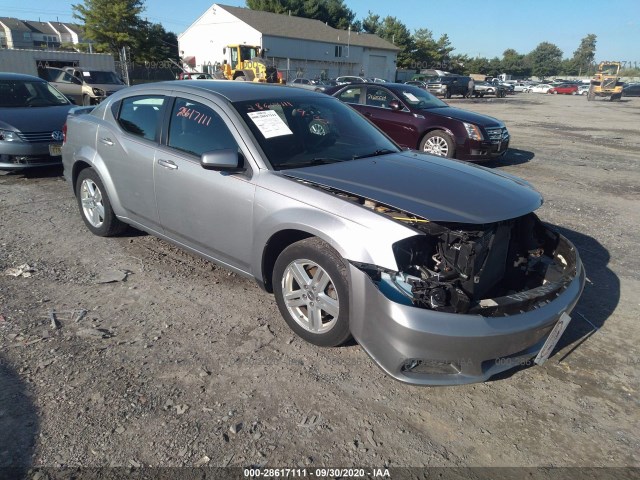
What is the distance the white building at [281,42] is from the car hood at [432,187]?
45471 mm

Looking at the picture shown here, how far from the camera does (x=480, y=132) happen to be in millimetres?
9258

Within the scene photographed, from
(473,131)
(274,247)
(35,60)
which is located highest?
(35,60)

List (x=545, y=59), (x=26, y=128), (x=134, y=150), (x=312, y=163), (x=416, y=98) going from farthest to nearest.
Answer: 1. (x=545, y=59)
2. (x=416, y=98)
3. (x=26, y=128)
4. (x=134, y=150)
5. (x=312, y=163)

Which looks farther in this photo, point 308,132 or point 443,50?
Answer: point 443,50

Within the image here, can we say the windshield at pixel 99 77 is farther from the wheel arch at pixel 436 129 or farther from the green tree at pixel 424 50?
the green tree at pixel 424 50

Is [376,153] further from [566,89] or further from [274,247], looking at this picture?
[566,89]

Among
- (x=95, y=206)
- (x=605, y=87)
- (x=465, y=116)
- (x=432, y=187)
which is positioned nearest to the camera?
(x=432, y=187)

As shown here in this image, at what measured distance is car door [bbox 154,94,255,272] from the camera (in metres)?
3.50

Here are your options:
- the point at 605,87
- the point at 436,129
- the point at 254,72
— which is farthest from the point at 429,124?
the point at 605,87

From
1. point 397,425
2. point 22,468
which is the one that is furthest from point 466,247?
point 22,468

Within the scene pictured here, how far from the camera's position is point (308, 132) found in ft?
12.8

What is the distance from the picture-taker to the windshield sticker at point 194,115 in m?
3.83

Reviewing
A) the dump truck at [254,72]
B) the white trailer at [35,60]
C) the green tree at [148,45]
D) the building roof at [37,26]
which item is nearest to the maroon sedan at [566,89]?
the dump truck at [254,72]

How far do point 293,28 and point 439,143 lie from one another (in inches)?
2075
